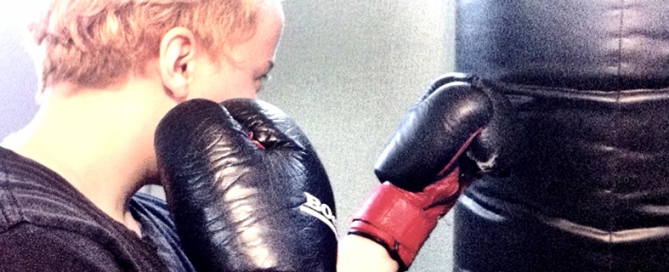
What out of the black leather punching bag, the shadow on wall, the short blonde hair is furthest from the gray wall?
the short blonde hair

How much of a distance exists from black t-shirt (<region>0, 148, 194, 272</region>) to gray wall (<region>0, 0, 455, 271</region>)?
82 centimetres

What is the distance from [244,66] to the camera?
2.40ft

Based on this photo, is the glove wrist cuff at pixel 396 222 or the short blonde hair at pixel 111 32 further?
the glove wrist cuff at pixel 396 222

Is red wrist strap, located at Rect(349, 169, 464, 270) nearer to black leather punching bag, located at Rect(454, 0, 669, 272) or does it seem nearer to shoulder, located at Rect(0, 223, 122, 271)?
black leather punching bag, located at Rect(454, 0, 669, 272)

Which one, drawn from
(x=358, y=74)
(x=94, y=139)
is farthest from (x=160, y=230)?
(x=358, y=74)

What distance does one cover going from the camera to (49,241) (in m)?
0.50

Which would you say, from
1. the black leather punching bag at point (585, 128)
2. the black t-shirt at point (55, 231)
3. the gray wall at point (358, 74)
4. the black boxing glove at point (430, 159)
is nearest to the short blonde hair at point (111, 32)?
the black t-shirt at point (55, 231)

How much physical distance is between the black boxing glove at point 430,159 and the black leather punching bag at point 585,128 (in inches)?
4.9

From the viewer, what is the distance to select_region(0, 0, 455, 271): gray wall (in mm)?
1426

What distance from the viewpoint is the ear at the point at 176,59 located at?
672mm

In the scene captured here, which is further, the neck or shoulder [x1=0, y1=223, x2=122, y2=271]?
the neck

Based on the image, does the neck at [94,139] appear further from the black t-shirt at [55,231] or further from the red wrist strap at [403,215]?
the red wrist strap at [403,215]

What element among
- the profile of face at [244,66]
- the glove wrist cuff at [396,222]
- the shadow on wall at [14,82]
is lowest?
the glove wrist cuff at [396,222]

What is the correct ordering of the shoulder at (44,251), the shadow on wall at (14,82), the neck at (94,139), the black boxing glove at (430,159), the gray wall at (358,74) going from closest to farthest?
the shoulder at (44,251) < the neck at (94,139) < the black boxing glove at (430,159) < the shadow on wall at (14,82) < the gray wall at (358,74)
